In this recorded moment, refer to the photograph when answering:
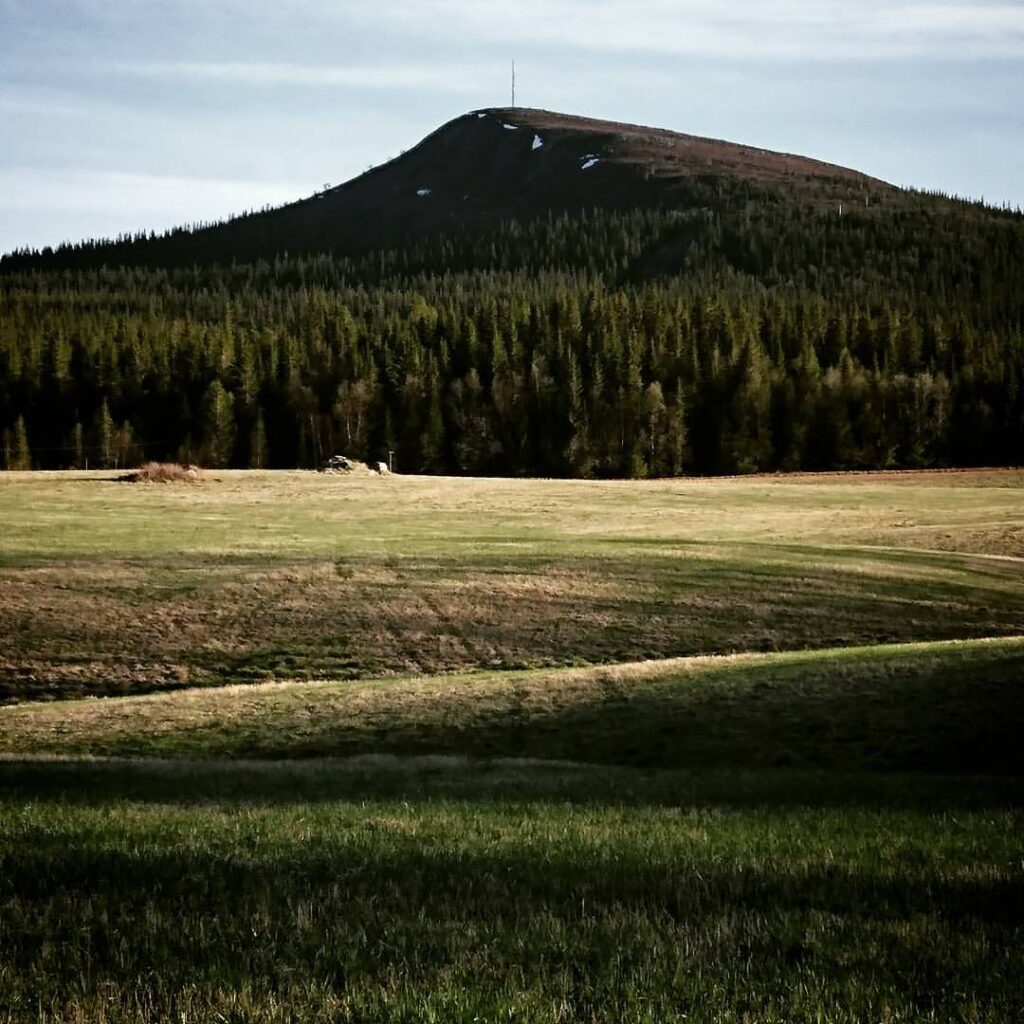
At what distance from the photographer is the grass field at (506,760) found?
699 centimetres

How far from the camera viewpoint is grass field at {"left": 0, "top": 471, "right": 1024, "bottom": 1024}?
22.9 feet

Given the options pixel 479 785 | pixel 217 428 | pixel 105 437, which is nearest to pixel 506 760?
pixel 479 785

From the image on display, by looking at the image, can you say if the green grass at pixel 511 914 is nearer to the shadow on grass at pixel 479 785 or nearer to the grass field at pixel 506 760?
the grass field at pixel 506 760

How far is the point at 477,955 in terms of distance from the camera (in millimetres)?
7219

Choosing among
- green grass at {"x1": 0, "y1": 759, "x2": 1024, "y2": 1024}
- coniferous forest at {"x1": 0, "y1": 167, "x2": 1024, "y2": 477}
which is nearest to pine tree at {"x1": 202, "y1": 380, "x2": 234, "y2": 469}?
coniferous forest at {"x1": 0, "y1": 167, "x2": 1024, "y2": 477}

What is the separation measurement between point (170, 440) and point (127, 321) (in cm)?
3884

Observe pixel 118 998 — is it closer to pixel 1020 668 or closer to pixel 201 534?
pixel 1020 668

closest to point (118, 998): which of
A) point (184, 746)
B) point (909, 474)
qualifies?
point (184, 746)

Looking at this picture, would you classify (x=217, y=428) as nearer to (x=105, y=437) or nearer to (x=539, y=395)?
A: (x=105, y=437)

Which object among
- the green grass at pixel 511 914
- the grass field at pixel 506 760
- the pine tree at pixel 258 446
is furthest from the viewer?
the pine tree at pixel 258 446

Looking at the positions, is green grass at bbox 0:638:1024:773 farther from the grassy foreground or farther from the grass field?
the grassy foreground

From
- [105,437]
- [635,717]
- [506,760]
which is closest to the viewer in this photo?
[506,760]

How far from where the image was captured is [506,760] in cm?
2489

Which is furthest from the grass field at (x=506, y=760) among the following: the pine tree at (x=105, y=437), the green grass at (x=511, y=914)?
the pine tree at (x=105, y=437)
